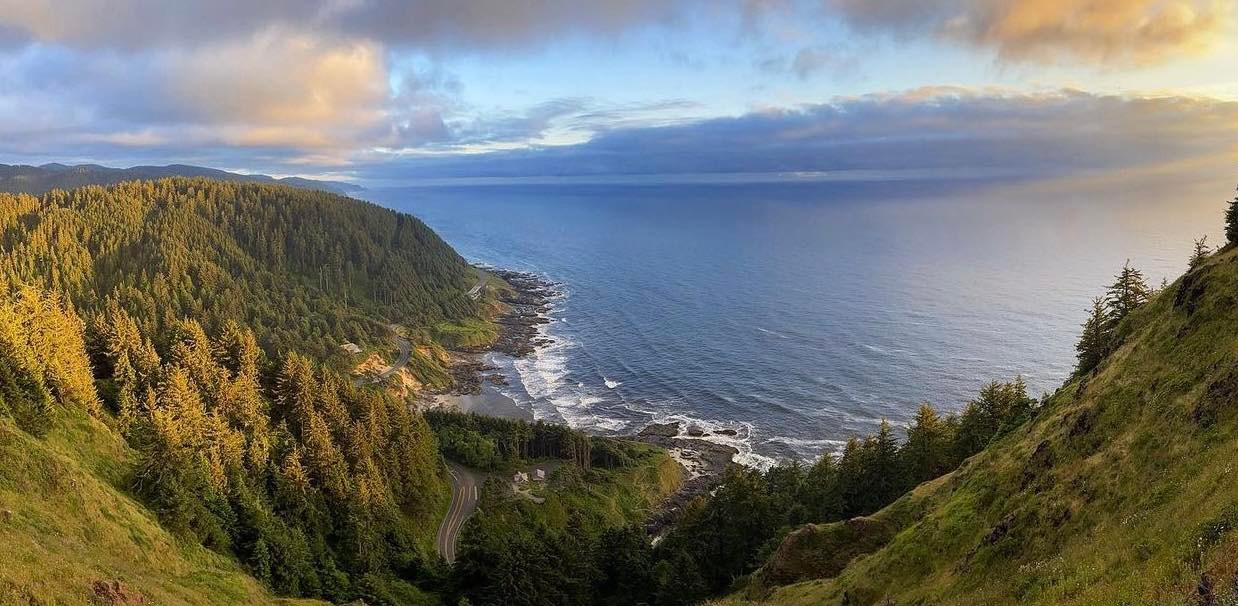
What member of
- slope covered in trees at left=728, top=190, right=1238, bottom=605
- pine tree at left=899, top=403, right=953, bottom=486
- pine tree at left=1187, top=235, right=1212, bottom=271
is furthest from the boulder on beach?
pine tree at left=1187, top=235, right=1212, bottom=271

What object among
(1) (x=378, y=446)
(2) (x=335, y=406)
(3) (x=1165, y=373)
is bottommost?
(1) (x=378, y=446)

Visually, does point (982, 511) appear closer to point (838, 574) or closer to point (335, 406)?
point (838, 574)

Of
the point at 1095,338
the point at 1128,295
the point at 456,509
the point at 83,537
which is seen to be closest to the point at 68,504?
the point at 83,537

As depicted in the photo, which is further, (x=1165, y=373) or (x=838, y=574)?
(x=838, y=574)

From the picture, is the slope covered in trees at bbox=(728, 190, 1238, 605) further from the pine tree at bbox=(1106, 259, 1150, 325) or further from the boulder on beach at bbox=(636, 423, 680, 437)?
the boulder on beach at bbox=(636, 423, 680, 437)

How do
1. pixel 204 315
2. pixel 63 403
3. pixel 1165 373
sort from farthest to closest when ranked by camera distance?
pixel 204 315, pixel 63 403, pixel 1165 373

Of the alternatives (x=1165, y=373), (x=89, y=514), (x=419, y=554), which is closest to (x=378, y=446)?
(x=419, y=554)

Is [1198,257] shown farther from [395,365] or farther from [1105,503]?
[395,365]
